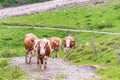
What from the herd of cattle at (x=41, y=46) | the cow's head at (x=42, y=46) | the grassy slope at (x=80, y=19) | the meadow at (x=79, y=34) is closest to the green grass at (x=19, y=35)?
the meadow at (x=79, y=34)

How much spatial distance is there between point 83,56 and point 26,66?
5409 mm

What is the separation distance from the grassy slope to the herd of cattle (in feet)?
40.7

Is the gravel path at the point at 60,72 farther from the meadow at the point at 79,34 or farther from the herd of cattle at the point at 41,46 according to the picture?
the herd of cattle at the point at 41,46

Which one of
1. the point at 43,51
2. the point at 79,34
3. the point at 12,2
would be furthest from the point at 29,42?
the point at 12,2

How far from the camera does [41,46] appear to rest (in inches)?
1253

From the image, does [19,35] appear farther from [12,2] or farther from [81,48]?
[12,2]

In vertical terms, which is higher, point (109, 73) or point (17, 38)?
point (109, 73)

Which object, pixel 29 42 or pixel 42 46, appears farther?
pixel 29 42

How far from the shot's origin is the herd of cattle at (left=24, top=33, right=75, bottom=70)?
105 feet

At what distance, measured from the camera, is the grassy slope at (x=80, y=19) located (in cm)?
6309

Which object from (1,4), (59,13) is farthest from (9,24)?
(1,4)

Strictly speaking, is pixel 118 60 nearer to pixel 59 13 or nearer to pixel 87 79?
pixel 87 79

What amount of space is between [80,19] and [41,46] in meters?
37.2

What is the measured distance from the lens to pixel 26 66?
115ft
